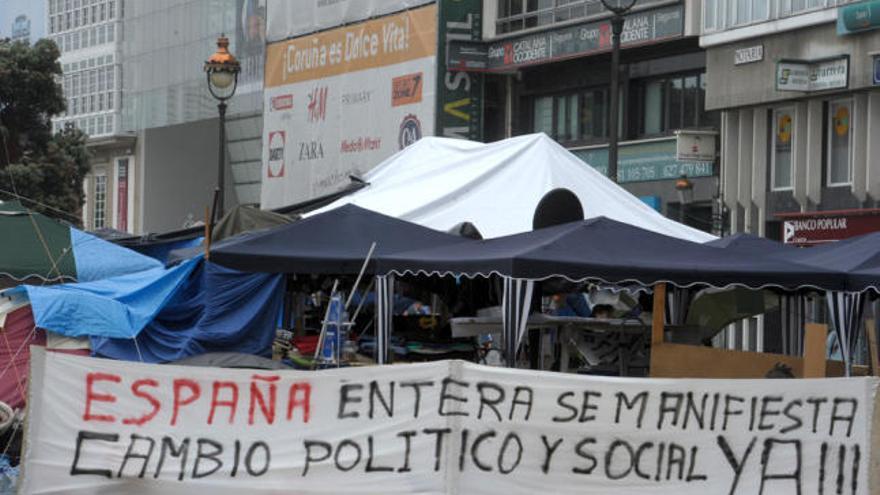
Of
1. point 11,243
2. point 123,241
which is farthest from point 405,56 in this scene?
point 11,243

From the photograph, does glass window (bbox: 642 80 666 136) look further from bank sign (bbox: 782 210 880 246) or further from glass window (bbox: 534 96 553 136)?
bank sign (bbox: 782 210 880 246)

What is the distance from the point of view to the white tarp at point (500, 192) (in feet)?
66.2

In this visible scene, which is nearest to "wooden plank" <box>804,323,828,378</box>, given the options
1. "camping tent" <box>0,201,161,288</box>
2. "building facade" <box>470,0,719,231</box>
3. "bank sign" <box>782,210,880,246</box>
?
"camping tent" <box>0,201,161,288</box>

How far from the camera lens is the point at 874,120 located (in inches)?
1291

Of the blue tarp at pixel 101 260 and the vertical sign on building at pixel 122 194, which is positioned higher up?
the vertical sign on building at pixel 122 194

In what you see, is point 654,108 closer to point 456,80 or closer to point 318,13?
point 456,80

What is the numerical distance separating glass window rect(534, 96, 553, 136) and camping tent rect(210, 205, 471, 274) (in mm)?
27509

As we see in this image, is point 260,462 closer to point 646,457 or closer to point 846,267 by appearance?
point 646,457

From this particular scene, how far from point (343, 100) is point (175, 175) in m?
22.1

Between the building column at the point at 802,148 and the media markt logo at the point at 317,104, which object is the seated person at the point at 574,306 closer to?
the building column at the point at 802,148

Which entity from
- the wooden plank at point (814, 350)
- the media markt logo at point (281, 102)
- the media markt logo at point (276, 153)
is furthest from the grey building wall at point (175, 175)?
the wooden plank at point (814, 350)

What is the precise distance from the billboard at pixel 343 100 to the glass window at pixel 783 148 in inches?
507

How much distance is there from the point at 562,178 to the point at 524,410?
10665 mm

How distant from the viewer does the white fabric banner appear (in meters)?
10.4
